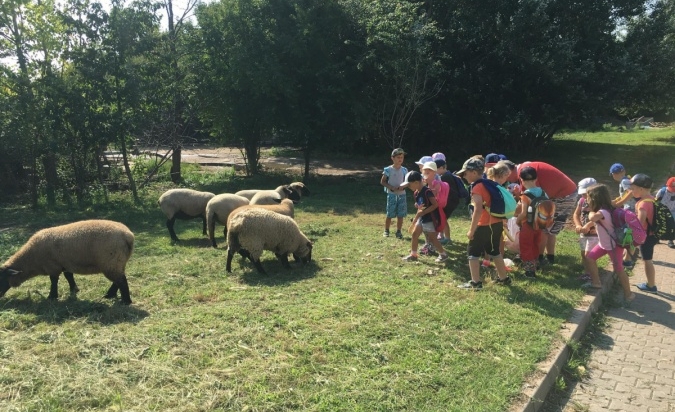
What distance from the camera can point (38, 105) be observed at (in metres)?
14.0

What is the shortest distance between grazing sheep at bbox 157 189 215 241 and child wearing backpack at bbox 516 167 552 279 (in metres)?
6.55

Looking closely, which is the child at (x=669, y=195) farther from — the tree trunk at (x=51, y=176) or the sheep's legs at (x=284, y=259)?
the tree trunk at (x=51, y=176)

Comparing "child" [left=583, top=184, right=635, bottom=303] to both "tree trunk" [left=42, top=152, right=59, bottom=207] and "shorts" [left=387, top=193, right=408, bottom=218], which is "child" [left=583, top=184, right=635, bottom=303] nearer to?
"shorts" [left=387, top=193, right=408, bottom=218]

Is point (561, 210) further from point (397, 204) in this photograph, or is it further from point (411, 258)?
point (397, 204)

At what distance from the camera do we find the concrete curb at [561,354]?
4449 mm

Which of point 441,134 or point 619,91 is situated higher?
point 619,91

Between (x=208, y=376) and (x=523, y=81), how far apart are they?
1878 centimetres

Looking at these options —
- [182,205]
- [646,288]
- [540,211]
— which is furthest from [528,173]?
[182,205]

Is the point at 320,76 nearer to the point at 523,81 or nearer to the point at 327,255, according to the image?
the point at 523,81

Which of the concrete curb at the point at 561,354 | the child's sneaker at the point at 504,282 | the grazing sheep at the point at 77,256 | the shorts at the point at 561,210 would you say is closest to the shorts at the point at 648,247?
the concrete curb at the point at 561,354

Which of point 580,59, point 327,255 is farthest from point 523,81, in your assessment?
point 327,255

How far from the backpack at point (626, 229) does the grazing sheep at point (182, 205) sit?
306 inches

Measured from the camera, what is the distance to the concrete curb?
445 centimetres

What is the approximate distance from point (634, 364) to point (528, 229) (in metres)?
2.55
